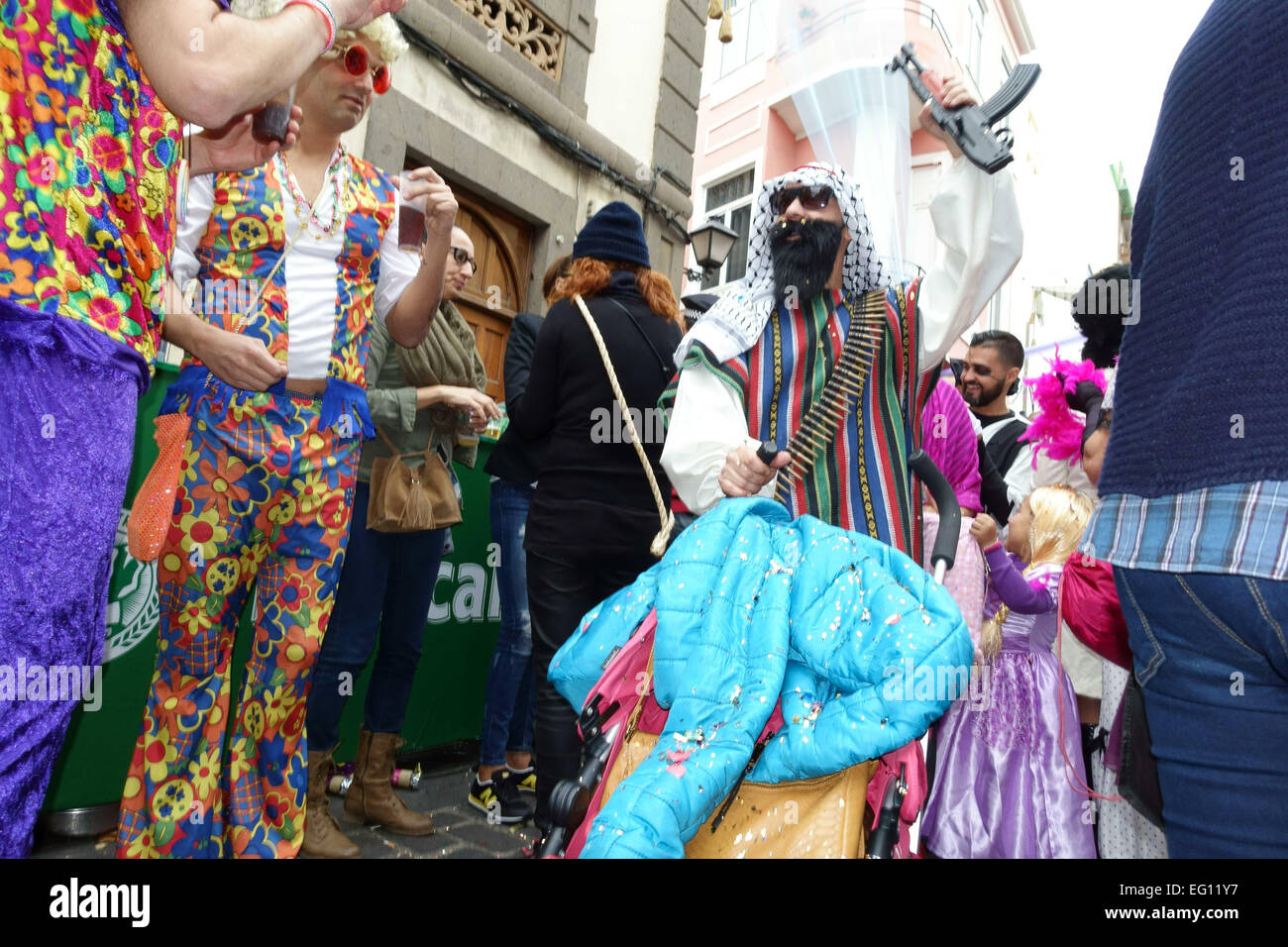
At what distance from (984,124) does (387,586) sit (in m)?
2.52

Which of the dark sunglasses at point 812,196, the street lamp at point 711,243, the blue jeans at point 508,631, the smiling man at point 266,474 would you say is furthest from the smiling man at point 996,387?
the street lamp at point 711,243

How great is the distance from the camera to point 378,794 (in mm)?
3098

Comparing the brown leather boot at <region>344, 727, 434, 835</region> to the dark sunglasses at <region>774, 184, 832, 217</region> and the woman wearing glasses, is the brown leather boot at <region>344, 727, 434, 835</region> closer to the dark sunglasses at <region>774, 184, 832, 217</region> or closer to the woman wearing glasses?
the woman wearing glasses

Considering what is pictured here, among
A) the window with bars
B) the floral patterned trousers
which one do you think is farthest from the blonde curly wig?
the window with bars

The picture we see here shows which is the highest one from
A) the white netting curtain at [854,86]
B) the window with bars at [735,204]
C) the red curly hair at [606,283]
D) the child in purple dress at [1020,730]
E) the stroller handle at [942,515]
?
the window with bars at [735,204]

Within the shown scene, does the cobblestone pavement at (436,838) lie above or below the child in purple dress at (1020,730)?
below

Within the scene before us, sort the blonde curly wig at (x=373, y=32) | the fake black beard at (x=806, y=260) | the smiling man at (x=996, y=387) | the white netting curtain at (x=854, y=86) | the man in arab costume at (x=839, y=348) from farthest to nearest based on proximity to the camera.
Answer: the white netting curtain at (x=854, y=86)
the smiling man at (x=996, y=387)
the fake black beard at (x=806, y=260)
the blonde curly wig at (x=373, y=32)
the man in arab costume at (x=839, y=348)

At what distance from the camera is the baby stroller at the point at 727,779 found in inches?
57.9

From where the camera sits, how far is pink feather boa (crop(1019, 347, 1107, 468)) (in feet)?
11.3

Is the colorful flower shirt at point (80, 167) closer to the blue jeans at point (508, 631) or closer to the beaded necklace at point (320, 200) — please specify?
the beaded necklace at point (320, 200)

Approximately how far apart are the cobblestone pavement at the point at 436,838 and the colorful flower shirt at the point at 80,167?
2.14m

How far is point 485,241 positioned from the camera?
7.61 metres

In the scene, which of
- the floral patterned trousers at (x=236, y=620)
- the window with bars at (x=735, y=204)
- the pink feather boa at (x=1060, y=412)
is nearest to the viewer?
the floral patterned trousers at (x=236, y=620)

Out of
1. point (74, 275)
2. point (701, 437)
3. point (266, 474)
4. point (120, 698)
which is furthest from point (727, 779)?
point (120, 698)
